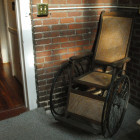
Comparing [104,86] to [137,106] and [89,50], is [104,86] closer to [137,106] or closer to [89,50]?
[89,50]

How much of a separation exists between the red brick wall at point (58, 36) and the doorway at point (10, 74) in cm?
37

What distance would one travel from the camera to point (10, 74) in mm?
3533

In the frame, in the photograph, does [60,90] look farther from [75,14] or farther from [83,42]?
[75,14]

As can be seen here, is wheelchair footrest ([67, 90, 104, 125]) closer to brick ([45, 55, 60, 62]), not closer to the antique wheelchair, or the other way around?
the antique wheelchair

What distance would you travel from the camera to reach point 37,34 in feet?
6.82

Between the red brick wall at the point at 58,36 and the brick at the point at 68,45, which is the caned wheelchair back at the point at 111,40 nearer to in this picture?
the red brick wall at the point at 58,36

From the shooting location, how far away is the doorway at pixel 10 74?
94.3 inches

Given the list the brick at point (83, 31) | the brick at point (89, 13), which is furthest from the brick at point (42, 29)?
the brick at point (89, 13)

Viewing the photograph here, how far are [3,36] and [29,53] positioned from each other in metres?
2.19

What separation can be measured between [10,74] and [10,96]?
91 cm

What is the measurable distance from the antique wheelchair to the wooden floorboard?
44 cm

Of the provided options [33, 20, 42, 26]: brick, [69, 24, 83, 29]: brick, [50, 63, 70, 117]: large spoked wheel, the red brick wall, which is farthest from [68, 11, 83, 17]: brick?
[50, 63, 70, 117]: large spoked wheel

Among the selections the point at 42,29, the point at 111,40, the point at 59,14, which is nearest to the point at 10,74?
the point at 42,29

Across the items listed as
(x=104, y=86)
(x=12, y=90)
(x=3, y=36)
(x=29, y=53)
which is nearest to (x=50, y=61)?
(x=29, y=53)
